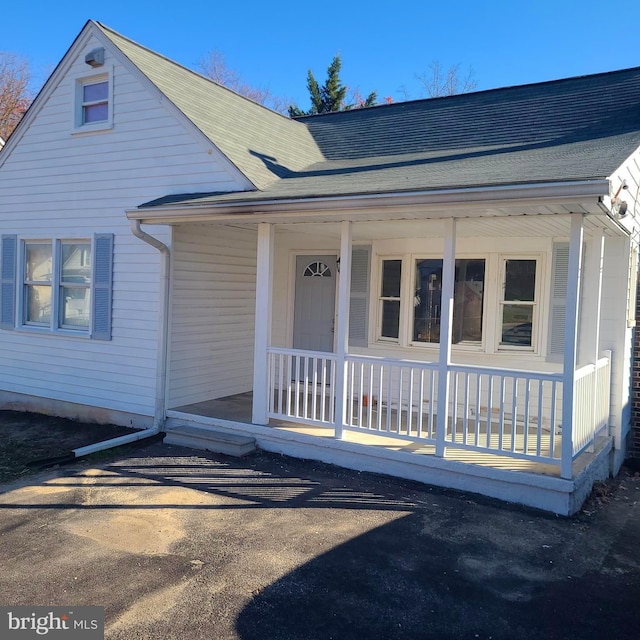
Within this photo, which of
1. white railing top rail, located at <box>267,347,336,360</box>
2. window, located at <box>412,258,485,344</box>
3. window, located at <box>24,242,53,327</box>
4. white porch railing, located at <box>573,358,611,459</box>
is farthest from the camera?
window, located at <box>24,242,53,327</box>

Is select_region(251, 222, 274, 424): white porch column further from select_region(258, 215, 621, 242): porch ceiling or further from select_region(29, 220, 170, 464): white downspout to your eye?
select_region(29, 220, 170, 464): white downspout

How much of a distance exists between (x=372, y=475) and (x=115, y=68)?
666 cm

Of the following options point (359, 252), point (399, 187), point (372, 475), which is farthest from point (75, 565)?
point (359, 252)

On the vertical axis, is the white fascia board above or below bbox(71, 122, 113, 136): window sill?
below

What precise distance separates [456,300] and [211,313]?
345 centimetres

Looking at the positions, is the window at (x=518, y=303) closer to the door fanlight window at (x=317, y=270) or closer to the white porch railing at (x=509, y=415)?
the white porch railing at (x=509, y=415)

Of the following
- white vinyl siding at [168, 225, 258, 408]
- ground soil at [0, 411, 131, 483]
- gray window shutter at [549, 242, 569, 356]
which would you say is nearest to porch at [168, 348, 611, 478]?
white vinyl siding at [168, 225, 258, 408]

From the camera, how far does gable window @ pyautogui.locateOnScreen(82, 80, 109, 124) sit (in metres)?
8.66

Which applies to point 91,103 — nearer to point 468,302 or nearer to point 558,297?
point 468,302

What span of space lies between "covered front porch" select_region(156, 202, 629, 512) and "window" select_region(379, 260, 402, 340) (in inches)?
1.3

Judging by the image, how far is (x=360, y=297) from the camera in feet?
28.2

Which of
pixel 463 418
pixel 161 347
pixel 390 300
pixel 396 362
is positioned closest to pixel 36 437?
pixel 161 347

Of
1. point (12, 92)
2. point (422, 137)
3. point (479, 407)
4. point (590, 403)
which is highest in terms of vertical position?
point (12, 92)

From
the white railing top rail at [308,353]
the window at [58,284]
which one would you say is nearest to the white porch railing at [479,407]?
the white railing top rail at [308,353]
